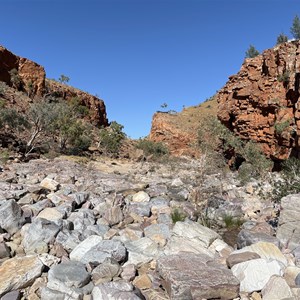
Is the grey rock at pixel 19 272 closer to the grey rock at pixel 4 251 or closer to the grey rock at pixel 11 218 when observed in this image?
the grey rock at pixel 4 251

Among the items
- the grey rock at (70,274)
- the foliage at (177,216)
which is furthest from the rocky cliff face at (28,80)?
the grey rock at (70,274)

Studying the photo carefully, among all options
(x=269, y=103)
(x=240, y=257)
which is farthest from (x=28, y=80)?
(x=240, y=257)

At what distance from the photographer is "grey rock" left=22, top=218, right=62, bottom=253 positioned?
5.44 metres

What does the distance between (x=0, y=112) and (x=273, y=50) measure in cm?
2059

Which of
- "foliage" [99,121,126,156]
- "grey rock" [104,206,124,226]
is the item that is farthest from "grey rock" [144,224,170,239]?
"foliage" [99,121,126,156]

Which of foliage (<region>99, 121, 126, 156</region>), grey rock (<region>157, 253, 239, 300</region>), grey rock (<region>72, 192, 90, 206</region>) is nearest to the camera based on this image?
grey rock (<region>157, 253, 239, 300</region>)

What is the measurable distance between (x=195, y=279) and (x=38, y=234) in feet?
10.2

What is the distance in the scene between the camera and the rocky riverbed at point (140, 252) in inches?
157

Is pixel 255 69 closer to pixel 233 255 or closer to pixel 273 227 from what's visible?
pixel 273 227

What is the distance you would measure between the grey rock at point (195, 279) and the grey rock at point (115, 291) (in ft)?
1.75

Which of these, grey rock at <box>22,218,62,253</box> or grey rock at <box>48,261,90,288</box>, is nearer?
grey rock at <box>48,261,90,288</box>

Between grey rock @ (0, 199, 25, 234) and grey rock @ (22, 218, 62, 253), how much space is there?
1.77 feet

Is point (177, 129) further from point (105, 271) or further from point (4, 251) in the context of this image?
point (105, 271)

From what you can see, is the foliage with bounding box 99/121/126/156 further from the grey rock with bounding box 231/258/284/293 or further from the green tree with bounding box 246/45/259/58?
the grey rock with bounding box 231/258/284/293
